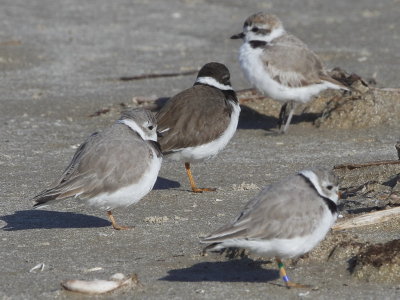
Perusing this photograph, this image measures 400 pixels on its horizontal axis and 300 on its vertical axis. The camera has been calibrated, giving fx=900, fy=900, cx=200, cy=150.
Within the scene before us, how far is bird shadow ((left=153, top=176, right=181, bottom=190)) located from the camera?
7.86 meters

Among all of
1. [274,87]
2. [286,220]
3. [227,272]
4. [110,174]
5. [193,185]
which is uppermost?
[286,220]

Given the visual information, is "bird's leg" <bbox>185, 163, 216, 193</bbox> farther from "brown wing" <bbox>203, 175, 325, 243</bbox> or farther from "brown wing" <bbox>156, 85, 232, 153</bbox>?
"brown wing" <bbox>203, 175, 325, 243</bbox>

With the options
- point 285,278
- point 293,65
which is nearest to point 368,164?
point 285,278

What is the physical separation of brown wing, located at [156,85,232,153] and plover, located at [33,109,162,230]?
1.03 m

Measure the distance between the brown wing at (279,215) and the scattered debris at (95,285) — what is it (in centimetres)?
59

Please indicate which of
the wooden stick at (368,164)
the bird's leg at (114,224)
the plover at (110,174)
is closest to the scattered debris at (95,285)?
the plover at (110,174)

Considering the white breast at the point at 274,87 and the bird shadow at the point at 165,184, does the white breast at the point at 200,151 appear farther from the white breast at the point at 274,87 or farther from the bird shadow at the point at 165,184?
the white breast at the point at 274,87

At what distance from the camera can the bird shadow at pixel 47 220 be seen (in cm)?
667

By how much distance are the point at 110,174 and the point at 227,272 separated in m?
1.26

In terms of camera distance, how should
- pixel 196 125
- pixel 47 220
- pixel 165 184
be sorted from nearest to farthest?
pixel 47 220 → pixel 196 125 → pixel 165 184

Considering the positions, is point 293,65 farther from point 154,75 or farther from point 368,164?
point 368,164

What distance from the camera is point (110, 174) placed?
6.40m

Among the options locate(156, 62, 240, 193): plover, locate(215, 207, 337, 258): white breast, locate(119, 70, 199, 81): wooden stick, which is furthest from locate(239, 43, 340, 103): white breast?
locate(215, 207, 337, 258): white breast

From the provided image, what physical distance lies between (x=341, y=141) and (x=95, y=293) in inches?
175
